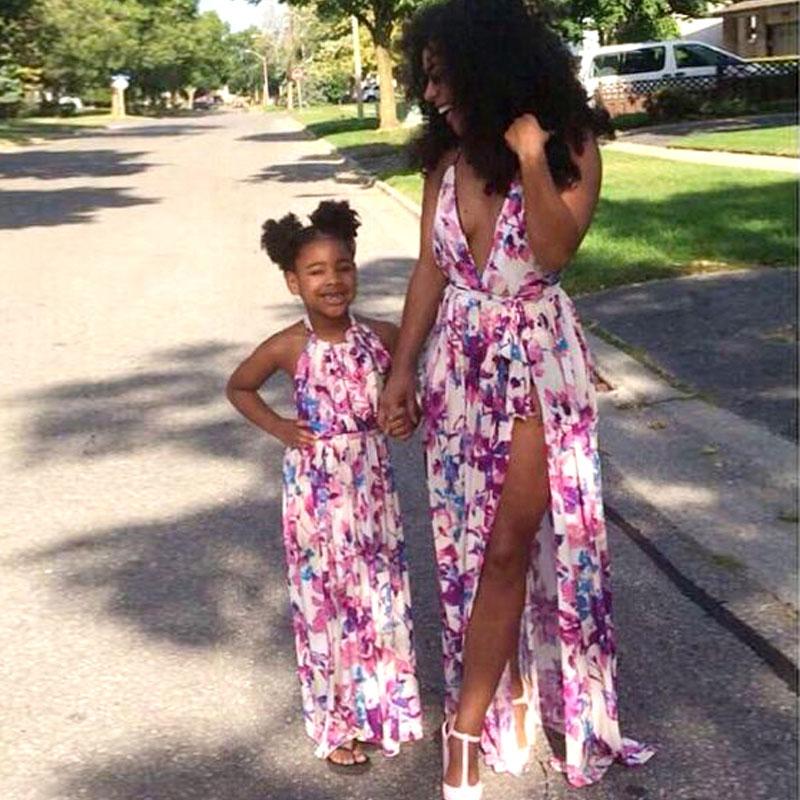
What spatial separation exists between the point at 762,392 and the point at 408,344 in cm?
406

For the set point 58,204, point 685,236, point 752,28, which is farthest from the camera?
point 752,28

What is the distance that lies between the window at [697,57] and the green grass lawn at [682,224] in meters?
18.5

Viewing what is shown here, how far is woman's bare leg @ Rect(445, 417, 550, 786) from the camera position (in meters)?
3.23

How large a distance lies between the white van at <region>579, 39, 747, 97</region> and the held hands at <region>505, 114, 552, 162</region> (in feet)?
116

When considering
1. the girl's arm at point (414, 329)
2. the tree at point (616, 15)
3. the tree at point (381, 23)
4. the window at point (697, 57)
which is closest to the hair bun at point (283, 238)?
the girl's arm at point (414, 329)

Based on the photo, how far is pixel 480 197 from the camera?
315cm

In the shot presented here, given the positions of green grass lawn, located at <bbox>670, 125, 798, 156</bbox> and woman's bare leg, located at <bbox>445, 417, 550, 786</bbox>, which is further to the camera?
green grass lawn, located at <bbox>670, 125, 798, 156</bbox>

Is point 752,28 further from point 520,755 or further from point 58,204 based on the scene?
point 520,755

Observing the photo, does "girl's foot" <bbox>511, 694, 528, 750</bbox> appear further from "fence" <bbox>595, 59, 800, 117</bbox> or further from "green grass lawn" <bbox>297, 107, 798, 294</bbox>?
"fence" <bbox>595, 59, 800, 117</bbox>

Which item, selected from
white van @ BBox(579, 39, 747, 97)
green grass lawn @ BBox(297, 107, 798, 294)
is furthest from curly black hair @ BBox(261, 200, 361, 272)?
white van @ BBox(579, 39, 747, 97)

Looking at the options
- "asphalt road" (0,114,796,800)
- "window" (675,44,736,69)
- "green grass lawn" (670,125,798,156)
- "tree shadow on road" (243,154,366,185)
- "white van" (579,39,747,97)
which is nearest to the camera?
"asphalt road" (0,114,796,800)

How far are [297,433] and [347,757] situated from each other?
0.77m

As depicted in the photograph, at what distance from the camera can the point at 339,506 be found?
11.3 feet

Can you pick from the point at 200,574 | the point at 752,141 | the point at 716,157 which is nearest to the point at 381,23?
the point at 752,141
